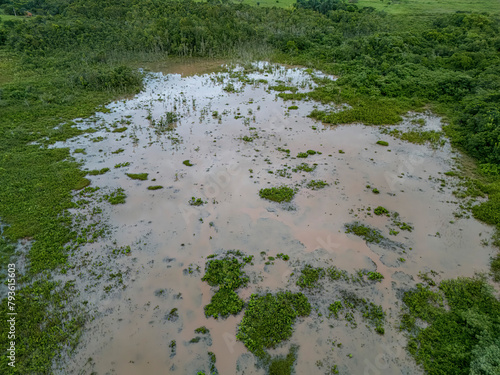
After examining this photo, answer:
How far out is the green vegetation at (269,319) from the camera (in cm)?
818

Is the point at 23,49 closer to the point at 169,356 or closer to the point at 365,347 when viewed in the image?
the point at 169,356

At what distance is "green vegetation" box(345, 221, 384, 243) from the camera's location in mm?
11348

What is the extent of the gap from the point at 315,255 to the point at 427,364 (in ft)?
14.3

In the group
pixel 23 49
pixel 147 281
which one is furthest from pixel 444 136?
pixel 23 49

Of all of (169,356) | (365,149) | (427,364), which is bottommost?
(169,356)

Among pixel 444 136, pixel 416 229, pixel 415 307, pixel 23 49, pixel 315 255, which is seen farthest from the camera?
pixel 23 49

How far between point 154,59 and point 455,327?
3060 centimetres

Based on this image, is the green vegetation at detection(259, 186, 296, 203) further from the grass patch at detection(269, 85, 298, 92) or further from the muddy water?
the grass patch at detection(269, 85, 298, 92)

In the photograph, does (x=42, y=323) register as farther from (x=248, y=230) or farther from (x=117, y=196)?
(x=248, y=230)

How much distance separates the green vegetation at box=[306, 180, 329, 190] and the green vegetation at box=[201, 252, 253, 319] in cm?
505

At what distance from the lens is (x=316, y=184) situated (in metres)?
14.0

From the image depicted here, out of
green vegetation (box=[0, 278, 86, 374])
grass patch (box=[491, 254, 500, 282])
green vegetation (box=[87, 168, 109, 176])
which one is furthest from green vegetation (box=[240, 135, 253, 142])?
grass patch (box=[491, 254, 500, 282])

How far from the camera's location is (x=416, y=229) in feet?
38.6

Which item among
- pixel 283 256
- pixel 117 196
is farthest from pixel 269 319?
pixel 117 196
